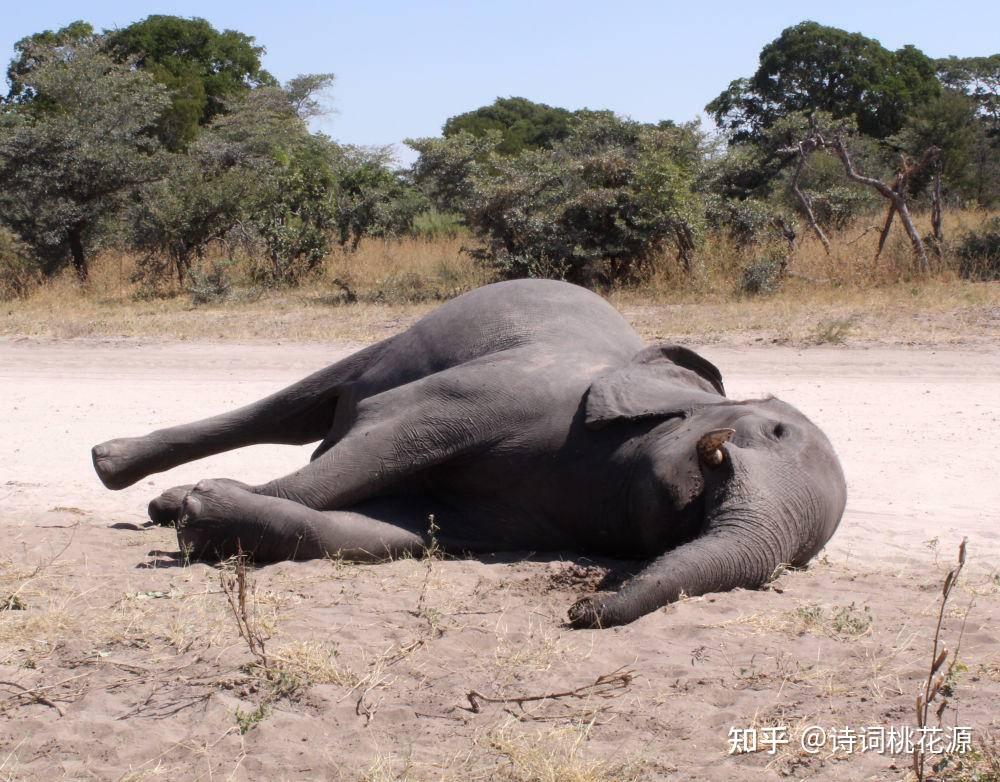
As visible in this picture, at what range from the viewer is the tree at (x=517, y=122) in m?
43.9

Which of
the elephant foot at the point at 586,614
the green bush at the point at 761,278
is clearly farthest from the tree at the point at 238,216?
the elephant foot at the point at 586,614

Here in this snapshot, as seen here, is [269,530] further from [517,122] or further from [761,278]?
[517,122]

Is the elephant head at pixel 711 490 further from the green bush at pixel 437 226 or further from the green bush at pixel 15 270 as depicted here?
the green bush at pixel 437 226

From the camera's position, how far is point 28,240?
778 inches

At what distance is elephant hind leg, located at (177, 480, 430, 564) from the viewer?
463cm

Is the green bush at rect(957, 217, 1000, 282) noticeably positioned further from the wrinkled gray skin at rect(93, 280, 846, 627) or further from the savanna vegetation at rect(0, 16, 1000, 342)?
the wrinkled gray skin at rect(93, 280, 846, 627)

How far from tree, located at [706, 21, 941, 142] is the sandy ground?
115ft

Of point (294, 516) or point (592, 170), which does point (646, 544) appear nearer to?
point (294, 516)

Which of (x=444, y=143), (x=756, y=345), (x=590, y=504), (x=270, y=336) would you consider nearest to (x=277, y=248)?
(x=444, y=143)

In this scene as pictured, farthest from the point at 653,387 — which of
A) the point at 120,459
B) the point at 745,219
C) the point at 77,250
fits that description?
the point at 77,250

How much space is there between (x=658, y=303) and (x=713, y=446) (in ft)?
35.9

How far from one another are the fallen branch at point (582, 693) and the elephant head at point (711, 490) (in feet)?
1.16

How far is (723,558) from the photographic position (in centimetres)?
379

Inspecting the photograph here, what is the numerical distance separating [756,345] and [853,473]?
17.4 feet
